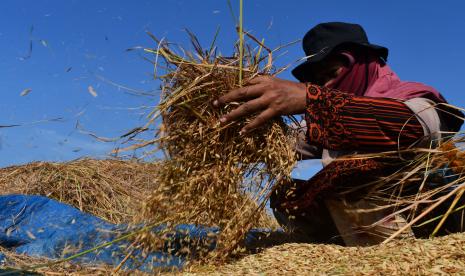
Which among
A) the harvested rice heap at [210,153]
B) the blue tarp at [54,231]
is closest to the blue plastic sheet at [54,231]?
the blue tarp at [54,231]

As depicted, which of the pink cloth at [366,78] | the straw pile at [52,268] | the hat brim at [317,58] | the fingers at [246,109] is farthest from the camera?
the hat brim at [317,58]

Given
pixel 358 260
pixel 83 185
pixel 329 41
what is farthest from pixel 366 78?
pixel 83 185

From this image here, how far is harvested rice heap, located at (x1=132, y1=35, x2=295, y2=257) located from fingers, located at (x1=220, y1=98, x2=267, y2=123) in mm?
41

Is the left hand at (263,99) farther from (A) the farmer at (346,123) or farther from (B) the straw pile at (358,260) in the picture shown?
(B) the straw pile at (358,260)

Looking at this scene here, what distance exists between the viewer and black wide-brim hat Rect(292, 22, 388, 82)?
3.10 m

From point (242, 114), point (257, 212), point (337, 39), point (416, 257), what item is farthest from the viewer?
point (337, 39)

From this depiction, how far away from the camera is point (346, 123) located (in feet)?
8.24

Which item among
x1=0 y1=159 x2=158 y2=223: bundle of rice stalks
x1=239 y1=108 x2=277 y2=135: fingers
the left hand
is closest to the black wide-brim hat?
the left hand

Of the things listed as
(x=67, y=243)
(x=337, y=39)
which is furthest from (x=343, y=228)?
(x=67, y=243)

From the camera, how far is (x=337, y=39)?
3.13 metres

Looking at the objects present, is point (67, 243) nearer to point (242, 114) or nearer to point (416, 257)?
point (242, 114)

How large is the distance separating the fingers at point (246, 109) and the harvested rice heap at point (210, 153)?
4cm

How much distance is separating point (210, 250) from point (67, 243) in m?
1.17

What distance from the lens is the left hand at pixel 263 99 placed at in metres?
2.38
